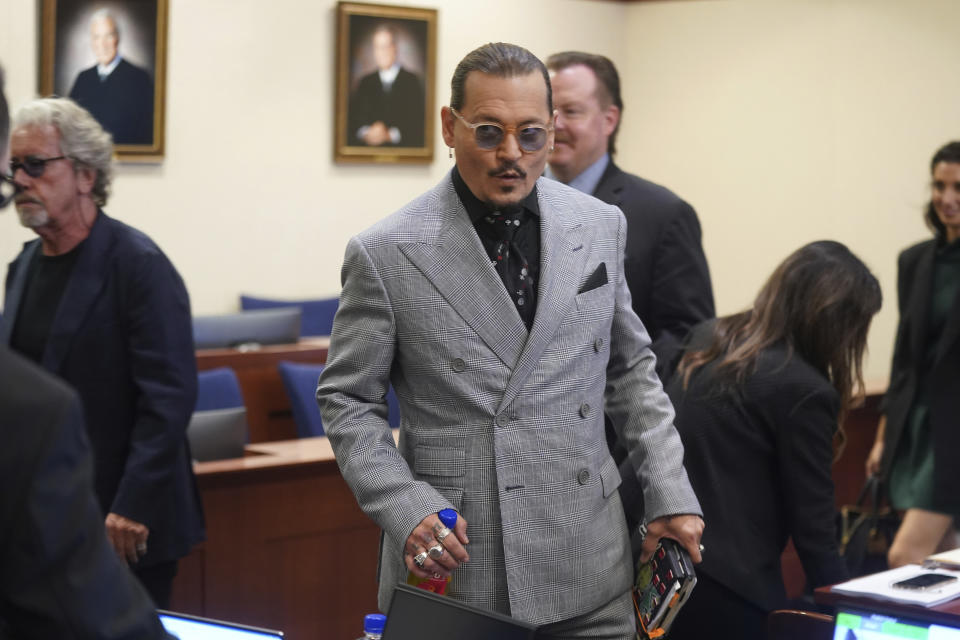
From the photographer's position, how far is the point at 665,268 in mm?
3027

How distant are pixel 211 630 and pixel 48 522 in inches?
47.0

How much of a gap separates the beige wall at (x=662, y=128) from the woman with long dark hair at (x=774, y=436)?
480 cm

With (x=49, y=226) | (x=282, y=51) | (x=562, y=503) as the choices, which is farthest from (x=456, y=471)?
(x=282, y=51)

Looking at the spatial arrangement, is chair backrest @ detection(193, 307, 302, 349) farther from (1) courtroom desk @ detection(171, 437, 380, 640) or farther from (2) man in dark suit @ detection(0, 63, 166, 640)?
(2) man in dark suit @ detection(0, 63, 166, 640)

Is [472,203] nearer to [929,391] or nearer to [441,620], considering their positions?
[441,620]

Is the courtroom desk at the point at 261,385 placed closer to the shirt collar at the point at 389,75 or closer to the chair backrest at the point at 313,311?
the chair backrest at the point at 313,311

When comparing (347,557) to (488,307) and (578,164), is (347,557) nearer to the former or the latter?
(578,164)

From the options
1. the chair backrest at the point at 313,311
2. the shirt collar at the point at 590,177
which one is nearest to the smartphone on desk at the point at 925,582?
the shirt collar at the point at 590,177

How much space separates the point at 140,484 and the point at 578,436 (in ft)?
3.67

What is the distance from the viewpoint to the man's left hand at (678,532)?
6.95 feet

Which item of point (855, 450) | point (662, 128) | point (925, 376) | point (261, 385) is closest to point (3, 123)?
point (925, 376)

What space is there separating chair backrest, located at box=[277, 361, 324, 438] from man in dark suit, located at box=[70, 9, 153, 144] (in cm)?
250

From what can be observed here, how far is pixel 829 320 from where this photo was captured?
2.66m

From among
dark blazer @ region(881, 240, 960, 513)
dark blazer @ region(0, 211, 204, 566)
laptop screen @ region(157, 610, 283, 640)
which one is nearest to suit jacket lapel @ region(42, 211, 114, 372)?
dark blazer @ region(0, 211, 204, 566)
